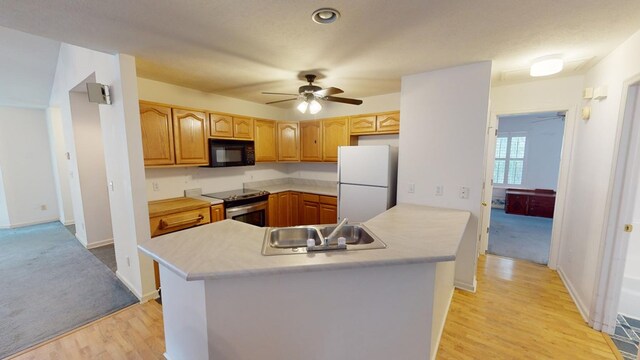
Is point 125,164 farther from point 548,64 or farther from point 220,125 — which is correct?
point 548,64

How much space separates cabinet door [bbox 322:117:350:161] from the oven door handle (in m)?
1.29

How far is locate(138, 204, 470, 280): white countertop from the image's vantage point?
1.28 meters

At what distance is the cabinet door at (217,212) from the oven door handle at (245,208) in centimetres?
8

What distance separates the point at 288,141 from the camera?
4.45m

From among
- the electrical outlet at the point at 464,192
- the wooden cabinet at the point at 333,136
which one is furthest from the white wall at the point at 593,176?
the wooden cabinet at the point at 333,136

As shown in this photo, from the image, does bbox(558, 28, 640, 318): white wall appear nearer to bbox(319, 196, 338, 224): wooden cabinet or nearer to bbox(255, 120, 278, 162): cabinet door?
bbox(319, 196, 338, 224): wooden cabinet

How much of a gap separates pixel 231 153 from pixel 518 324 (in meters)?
3.82

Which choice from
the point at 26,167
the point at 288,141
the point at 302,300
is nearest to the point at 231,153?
the point at 288,141

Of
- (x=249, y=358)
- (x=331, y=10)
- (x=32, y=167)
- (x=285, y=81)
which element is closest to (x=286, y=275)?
(x=249, y=358)

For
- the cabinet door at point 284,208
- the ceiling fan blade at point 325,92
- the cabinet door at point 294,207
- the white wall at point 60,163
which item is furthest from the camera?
the white wall at point 60,163

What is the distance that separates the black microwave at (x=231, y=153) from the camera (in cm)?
341

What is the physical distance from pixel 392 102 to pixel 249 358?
3.60m

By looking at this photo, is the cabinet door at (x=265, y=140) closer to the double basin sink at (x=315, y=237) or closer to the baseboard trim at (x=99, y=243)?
the double basin sink at (x=315, y=237)

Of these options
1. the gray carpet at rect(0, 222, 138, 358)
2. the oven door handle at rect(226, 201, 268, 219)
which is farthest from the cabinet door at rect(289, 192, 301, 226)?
the gray carpet at rect(0, 222, 138, 358)
